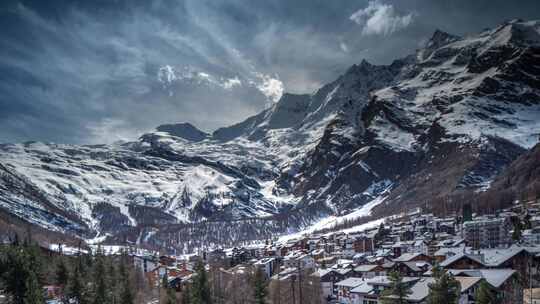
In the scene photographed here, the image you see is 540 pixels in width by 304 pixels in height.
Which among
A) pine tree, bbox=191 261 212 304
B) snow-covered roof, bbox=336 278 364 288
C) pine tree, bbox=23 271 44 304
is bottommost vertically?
snow-covered roof, bbox=336 278 364 288

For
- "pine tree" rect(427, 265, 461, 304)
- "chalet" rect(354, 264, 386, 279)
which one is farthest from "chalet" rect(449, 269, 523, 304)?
"chalet" rect(354, 264, 386, 279)

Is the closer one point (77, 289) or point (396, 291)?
point (396, 291)

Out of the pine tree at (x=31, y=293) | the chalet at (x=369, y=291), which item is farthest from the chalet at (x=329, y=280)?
the pine tree at (x=31, y=293)

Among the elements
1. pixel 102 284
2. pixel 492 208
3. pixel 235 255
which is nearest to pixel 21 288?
pixel 102 284

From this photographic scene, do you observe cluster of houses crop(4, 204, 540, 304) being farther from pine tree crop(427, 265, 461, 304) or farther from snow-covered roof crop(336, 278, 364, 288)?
pine tree crop(427, 265, 461, 304)

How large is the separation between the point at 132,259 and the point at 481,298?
150 m

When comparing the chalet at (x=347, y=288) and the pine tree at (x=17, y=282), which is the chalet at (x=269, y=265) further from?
the pine tree at (x=17, y=282)

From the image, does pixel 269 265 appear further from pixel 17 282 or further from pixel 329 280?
pixel 17 282

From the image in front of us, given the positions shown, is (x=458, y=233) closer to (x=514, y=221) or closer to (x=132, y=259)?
(x=514, y=221)

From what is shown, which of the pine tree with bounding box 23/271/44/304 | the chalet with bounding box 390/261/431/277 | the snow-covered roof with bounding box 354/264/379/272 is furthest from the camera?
the snow-covered roof with bounding box 354/264/379/272

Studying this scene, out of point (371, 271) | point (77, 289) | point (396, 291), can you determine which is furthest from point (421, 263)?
point (77, 289)

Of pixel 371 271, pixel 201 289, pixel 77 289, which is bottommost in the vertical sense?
pixel 371 271

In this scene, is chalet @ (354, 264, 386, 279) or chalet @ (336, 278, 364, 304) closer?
chalet @ (336, 278, 364, 304)

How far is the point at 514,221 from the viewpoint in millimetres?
128000
